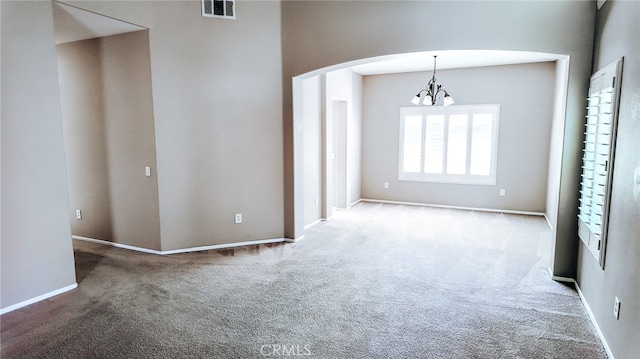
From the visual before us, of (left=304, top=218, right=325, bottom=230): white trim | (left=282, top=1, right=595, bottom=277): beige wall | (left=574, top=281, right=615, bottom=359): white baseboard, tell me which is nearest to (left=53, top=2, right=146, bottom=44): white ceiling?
(left=282, top=1, right=595, bottom=277): beige wall

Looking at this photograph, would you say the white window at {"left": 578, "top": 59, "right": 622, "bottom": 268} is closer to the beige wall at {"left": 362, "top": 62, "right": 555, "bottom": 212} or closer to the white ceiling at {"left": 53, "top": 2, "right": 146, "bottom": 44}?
the beige wall at {"left": 362, "top": 62, "right": 555, "bottom": 212}

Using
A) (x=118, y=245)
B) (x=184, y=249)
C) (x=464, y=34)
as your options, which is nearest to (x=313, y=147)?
(x=184, y=249)

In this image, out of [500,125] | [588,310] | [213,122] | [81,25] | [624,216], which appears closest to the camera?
[624,216]

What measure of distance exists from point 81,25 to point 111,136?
128 cm

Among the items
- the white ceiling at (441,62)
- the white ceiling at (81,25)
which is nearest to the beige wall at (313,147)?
the white ceiling at (441,62)

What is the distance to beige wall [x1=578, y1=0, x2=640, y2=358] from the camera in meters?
2.14

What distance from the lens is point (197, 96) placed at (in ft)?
14.3

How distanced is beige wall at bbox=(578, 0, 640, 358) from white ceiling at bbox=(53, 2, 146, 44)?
445 centimetres

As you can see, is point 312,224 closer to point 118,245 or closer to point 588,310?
point 118,245

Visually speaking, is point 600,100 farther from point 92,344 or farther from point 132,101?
point 132,101

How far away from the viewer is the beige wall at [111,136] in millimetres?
4258

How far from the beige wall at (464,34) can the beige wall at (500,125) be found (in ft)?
10.6

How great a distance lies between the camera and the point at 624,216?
2336 millimetres

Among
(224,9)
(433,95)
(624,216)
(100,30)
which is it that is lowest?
(624,216)
